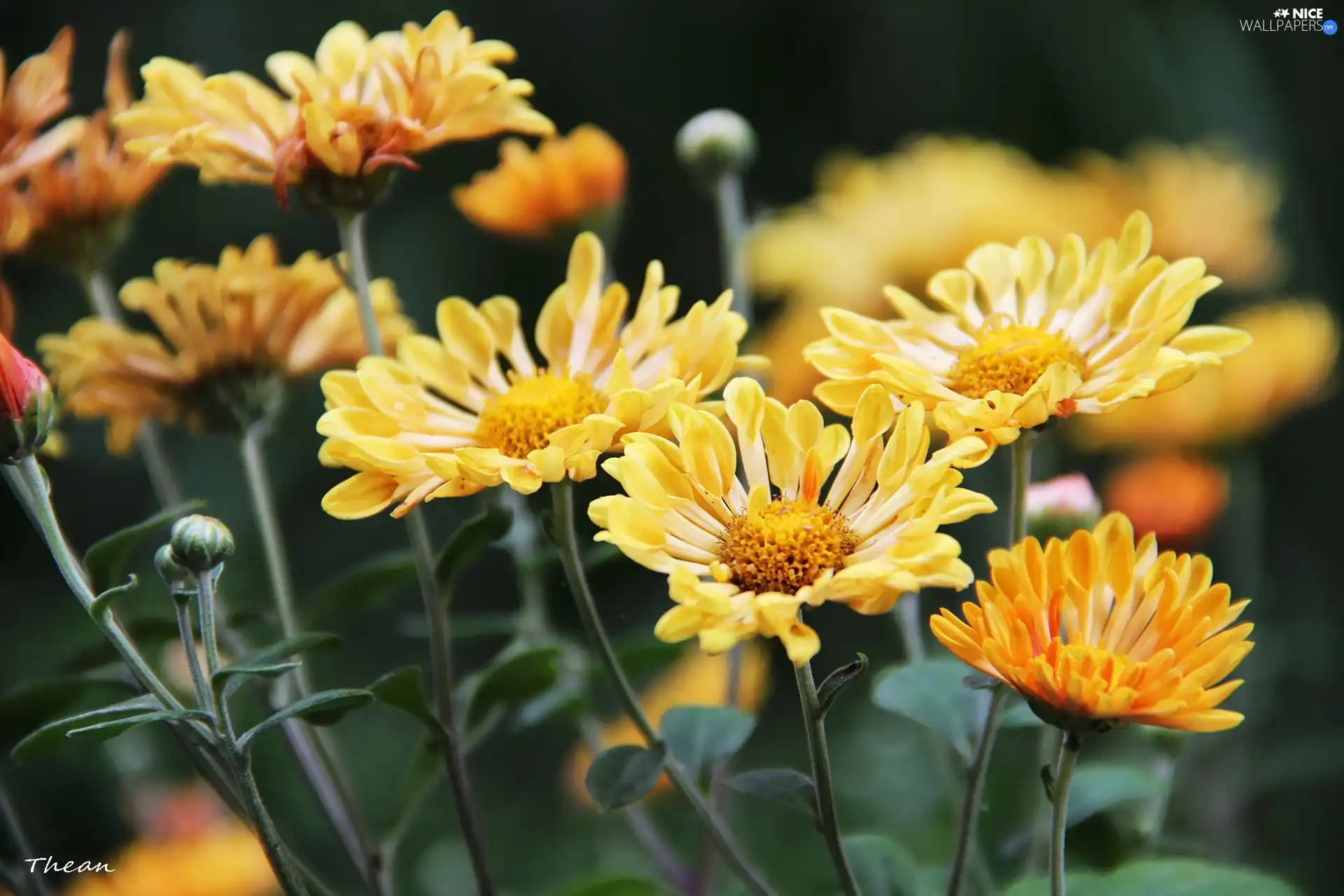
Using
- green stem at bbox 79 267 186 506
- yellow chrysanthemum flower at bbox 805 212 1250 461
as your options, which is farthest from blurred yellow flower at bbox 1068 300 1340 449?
green stem at bbox 79 267 186 506

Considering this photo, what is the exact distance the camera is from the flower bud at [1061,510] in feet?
2.09

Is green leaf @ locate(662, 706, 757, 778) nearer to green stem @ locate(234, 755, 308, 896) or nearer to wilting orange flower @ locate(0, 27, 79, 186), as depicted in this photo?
green stem @ locate(234, 755, 308, 896)

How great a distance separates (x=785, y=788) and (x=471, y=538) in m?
0.16

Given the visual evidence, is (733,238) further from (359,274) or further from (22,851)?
(22,851)

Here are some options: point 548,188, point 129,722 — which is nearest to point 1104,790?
point 129,722

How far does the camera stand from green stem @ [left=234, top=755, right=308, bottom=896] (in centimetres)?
46

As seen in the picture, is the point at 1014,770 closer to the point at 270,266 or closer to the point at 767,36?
the point at 270,266

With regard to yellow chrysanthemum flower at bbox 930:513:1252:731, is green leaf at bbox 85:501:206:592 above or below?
above

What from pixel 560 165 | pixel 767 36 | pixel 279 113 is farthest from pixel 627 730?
pixel 767 36

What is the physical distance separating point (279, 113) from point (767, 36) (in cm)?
133

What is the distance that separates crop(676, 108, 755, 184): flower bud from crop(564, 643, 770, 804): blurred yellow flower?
0.29m

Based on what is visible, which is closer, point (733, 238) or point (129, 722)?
point (129, 722)

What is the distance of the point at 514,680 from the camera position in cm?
54

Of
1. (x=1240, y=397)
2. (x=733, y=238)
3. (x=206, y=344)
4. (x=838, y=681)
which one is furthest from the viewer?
(x=1240, y=397)
